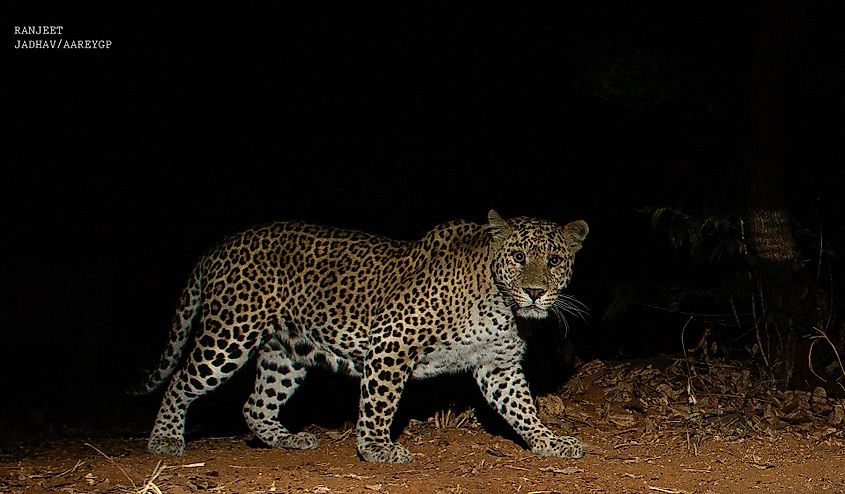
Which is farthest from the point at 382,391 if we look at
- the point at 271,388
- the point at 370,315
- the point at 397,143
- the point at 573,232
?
the point at 397,143

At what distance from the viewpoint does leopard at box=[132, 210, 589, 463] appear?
21.0ft

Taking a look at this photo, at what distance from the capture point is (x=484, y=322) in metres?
6.44

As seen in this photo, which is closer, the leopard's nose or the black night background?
the leopard's nose

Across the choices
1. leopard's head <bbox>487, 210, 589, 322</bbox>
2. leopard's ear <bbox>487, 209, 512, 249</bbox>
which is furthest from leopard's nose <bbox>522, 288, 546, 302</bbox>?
leopard's ear <bbox>487, 209, 512, 249</bbox>

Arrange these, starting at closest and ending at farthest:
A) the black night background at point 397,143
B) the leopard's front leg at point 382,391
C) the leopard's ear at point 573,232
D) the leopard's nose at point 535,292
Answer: the leopard's nose at point 535,292
the leopard's front leg at point 382,391
the leopard's ear at point 573,232
the black night background at point 397,143

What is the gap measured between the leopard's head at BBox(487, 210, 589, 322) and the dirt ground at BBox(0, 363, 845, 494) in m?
0.96

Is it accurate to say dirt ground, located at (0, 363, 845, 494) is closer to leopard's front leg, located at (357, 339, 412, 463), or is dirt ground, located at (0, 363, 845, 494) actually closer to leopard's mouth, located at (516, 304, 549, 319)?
leopard's front leg, located at (357, 339, 412, 463)

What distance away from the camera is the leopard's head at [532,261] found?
6.21 m

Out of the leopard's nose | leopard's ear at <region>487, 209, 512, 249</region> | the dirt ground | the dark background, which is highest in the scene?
the dark background

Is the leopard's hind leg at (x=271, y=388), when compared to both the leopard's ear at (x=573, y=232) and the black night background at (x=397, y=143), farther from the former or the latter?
the leopard's ear at (x=573, y=232)

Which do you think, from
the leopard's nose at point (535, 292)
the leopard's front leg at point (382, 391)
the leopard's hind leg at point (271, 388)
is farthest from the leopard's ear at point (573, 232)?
the leopard's hind leg at point (271, 388)

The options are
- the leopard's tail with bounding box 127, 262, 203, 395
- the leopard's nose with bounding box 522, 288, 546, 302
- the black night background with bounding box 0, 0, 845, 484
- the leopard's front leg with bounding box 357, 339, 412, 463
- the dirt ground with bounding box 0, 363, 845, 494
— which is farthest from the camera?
the black night background with bounding box 0, 0, 845, 484

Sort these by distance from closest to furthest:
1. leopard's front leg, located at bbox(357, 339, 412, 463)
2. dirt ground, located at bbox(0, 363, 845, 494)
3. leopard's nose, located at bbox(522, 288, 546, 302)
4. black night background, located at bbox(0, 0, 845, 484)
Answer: dirt ground, located at bbox(0, 363, 845, 494) < leopard's nose, located at bbox(522, 288, 546, 302) < leopard's front leg, located at bbox(357, 339, 412, 463) < black night background, located at bbox(0, 0, 845, 484)

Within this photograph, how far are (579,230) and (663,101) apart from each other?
7.53ft
